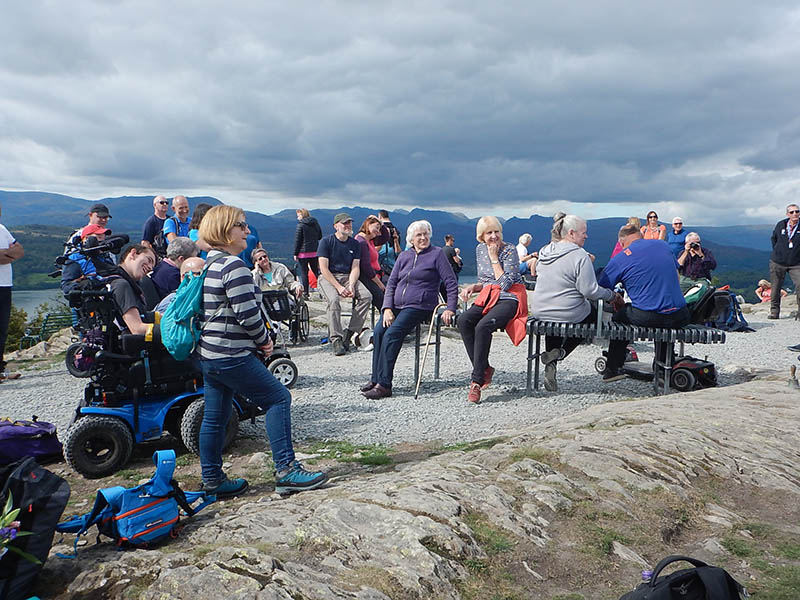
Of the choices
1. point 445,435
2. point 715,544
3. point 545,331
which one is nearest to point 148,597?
point 715,544

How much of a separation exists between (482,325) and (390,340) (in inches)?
43.3

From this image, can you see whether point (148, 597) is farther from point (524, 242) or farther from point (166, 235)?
point (524, 242)

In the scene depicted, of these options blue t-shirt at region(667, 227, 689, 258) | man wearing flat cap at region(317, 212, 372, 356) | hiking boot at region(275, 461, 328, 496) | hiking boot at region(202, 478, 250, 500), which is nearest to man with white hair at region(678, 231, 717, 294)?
blue t-shirt at region(667, 227, 689, 258)

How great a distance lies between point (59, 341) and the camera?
13.5m

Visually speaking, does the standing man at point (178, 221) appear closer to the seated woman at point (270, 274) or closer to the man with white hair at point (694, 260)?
the seated woman at point (270, 274)

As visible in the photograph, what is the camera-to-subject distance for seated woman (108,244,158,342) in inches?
210

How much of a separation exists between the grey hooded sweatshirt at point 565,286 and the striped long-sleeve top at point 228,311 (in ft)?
13.8

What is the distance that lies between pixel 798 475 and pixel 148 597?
4.03 meters

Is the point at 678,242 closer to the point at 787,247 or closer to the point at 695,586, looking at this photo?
the point at 787,247

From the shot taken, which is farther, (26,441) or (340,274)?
(340,274)

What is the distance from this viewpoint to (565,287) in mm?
7273

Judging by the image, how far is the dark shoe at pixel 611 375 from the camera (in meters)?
7.84

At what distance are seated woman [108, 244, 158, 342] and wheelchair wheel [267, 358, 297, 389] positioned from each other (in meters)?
2.40

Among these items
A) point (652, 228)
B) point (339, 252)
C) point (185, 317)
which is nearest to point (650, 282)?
point (339, 252)
